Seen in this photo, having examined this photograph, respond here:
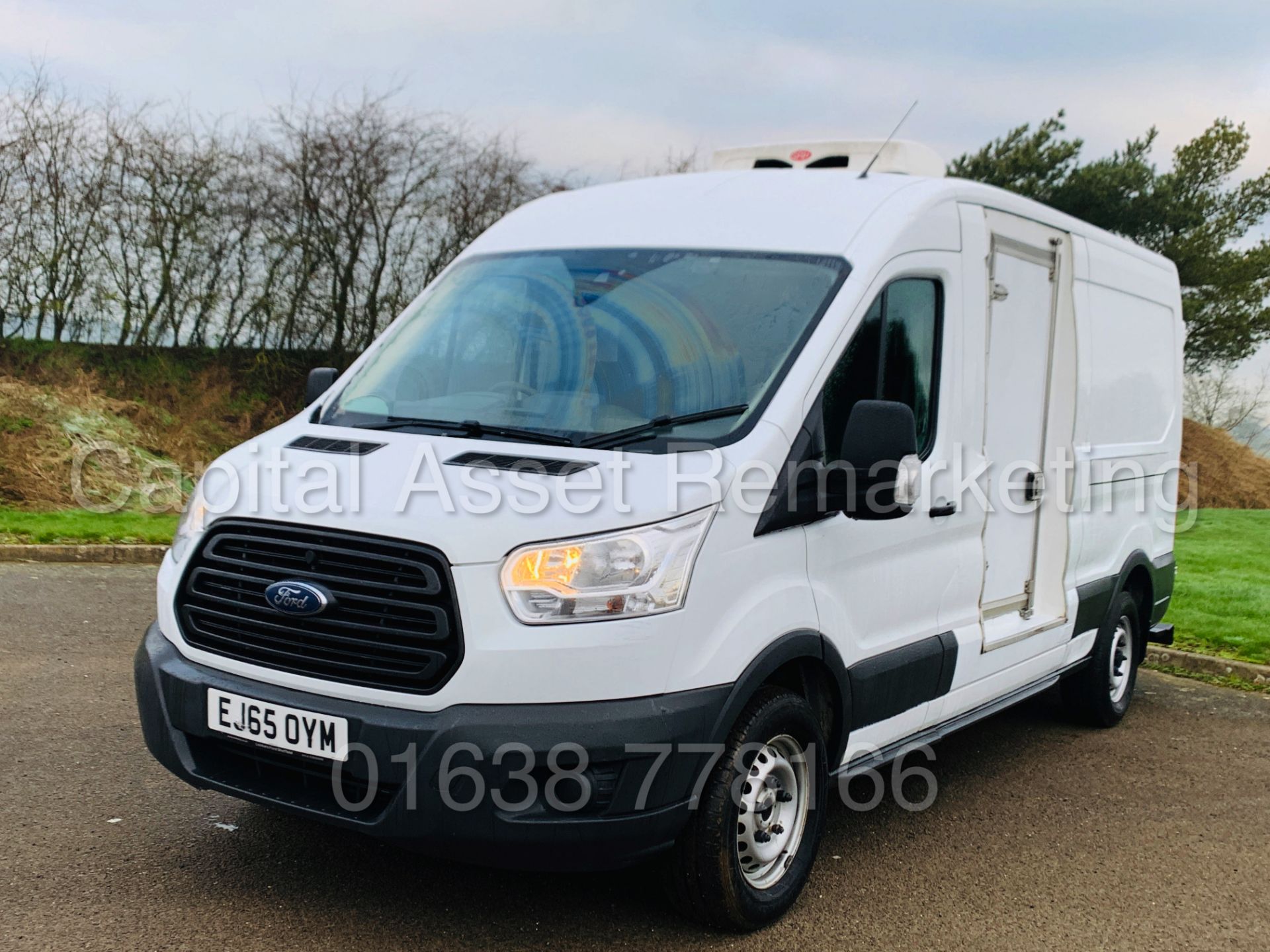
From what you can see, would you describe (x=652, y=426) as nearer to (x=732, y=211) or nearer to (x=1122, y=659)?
(x=732, y=211)

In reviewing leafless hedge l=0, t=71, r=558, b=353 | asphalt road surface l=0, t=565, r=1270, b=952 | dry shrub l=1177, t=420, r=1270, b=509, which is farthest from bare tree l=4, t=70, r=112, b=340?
dry shrub l=1177, t=420, r=1270, b=509

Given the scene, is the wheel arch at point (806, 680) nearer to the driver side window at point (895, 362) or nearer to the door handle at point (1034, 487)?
the driver side window at point (895, 362)

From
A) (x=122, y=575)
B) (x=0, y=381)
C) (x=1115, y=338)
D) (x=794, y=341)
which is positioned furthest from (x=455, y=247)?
(x=794, y=341)

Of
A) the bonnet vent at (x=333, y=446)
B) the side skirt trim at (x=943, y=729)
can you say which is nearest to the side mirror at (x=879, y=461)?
the side skirt trim at (x=943, y=729)

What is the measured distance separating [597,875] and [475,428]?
162cm

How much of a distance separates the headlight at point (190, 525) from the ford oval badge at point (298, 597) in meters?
0.42

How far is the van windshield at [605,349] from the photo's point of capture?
4062 mm

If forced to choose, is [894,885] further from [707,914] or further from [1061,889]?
[707,914]

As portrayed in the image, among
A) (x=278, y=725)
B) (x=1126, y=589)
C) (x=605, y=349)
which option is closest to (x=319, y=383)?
(x=605, y=349)

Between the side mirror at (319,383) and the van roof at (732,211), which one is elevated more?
the van roof at (732,211)

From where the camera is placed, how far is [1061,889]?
4.55 m

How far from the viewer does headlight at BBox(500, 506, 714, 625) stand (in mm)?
3477

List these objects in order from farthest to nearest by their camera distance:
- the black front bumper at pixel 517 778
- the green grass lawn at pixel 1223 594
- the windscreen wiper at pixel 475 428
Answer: the green grass lawn at pixel 1223 594
the windscreen wiper at pixel 475 428
the black front bumper at pixel 517 778

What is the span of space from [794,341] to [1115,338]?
3324mm
